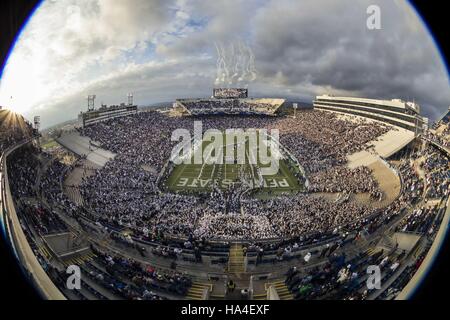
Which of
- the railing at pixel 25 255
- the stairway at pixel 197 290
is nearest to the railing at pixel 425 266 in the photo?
the stairway at pixel 197 290

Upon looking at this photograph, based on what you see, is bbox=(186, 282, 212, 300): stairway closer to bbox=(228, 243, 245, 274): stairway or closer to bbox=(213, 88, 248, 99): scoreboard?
bbox=(228, 243, 245, 274): stairway

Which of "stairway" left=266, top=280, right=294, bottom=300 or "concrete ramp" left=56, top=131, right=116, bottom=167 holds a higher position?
"concrete ramp" left=56, top=131, right=116, bottom=167

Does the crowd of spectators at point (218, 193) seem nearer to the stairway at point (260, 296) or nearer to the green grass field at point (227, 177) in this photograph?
the green grass field at point (227, 177)

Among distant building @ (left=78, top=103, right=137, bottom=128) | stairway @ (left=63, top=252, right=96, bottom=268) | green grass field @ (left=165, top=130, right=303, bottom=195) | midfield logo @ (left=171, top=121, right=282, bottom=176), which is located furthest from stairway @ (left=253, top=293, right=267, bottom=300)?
distant building @ (left=78, top=103, right=137, bottom=128)

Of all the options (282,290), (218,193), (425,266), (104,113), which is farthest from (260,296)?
(104,113)

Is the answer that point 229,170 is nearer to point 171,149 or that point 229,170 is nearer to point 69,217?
point 171,149

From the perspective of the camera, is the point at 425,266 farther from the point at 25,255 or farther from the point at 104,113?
the point at 104,113
